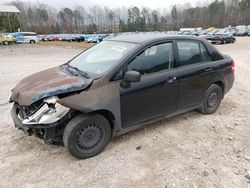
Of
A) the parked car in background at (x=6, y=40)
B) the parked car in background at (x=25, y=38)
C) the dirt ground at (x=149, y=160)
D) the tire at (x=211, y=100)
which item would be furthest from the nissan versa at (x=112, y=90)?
the parked car in background at (x=25, y=38)

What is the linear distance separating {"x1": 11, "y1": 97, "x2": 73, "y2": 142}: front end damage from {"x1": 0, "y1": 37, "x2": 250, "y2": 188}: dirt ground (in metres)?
0.43

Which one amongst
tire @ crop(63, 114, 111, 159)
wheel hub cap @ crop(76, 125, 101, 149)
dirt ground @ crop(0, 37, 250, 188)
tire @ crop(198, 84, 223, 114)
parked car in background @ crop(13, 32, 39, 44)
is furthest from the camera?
parked car in background @ crop(13, 32, 39, 44)

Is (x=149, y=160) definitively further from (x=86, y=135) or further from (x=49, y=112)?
(x=49, y=112)

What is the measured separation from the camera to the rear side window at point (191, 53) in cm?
404

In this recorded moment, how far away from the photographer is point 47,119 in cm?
299

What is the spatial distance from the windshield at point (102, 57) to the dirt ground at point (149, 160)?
1.21 m

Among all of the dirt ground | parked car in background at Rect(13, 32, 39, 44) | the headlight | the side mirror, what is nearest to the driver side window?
the side mirror

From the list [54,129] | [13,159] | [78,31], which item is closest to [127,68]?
[54,129]

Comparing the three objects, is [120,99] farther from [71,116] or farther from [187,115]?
[187,115]

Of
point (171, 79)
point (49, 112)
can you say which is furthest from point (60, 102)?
point (171, 79)

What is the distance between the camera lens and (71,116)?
315 cm

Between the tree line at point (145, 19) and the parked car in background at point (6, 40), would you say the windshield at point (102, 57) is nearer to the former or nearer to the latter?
the parked car in background at point (6, 40)

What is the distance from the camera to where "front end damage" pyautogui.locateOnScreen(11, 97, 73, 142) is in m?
2.99

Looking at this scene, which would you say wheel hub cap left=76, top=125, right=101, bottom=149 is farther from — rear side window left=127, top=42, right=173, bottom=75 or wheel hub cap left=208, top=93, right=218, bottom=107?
wheel hub cap left=208, top=93, right=218, bottom=107
